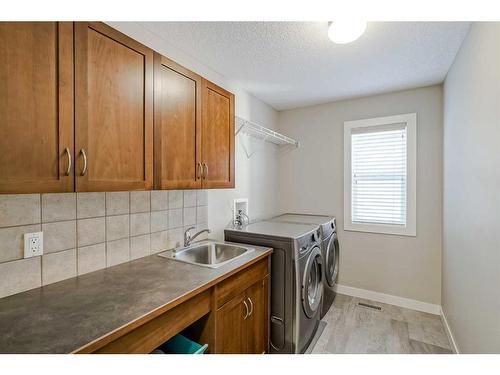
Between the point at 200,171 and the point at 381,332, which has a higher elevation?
the point at 200,171

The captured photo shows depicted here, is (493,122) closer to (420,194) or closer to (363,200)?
(420,194)

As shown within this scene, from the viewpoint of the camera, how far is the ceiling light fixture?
4.65 feet

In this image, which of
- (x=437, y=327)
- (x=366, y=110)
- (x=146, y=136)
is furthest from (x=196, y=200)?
(x=437, y=327)

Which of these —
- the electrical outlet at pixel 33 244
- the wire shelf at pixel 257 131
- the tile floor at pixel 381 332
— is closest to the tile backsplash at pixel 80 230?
the electrical outlet at pixel 33 244

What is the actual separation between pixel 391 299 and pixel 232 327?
2.17 metres

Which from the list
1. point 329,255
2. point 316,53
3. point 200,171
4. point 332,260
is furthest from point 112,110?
point 332,260

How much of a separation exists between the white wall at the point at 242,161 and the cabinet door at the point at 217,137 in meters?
0.38

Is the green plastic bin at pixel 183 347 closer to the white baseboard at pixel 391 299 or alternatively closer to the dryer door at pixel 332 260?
the dryer door at pixel 332 260

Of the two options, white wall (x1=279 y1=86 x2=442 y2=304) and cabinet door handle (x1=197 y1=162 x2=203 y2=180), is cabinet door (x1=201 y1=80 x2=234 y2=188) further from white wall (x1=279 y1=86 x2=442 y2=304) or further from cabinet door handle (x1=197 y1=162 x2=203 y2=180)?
white wall (x1=279 y1=86 x2=442 y2=304)

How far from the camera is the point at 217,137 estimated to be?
1.81 meters

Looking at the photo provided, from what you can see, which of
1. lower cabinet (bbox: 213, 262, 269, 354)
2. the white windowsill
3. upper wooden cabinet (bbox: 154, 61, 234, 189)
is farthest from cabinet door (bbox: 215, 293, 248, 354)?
the white windowsill

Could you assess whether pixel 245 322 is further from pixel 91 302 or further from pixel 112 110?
pixel 112 110

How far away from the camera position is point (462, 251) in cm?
172

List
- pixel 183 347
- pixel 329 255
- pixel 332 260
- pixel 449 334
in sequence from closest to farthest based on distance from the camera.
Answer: pixel 183 347 < pixel 449 334 < pixel 329 255 < pixel 332 260
